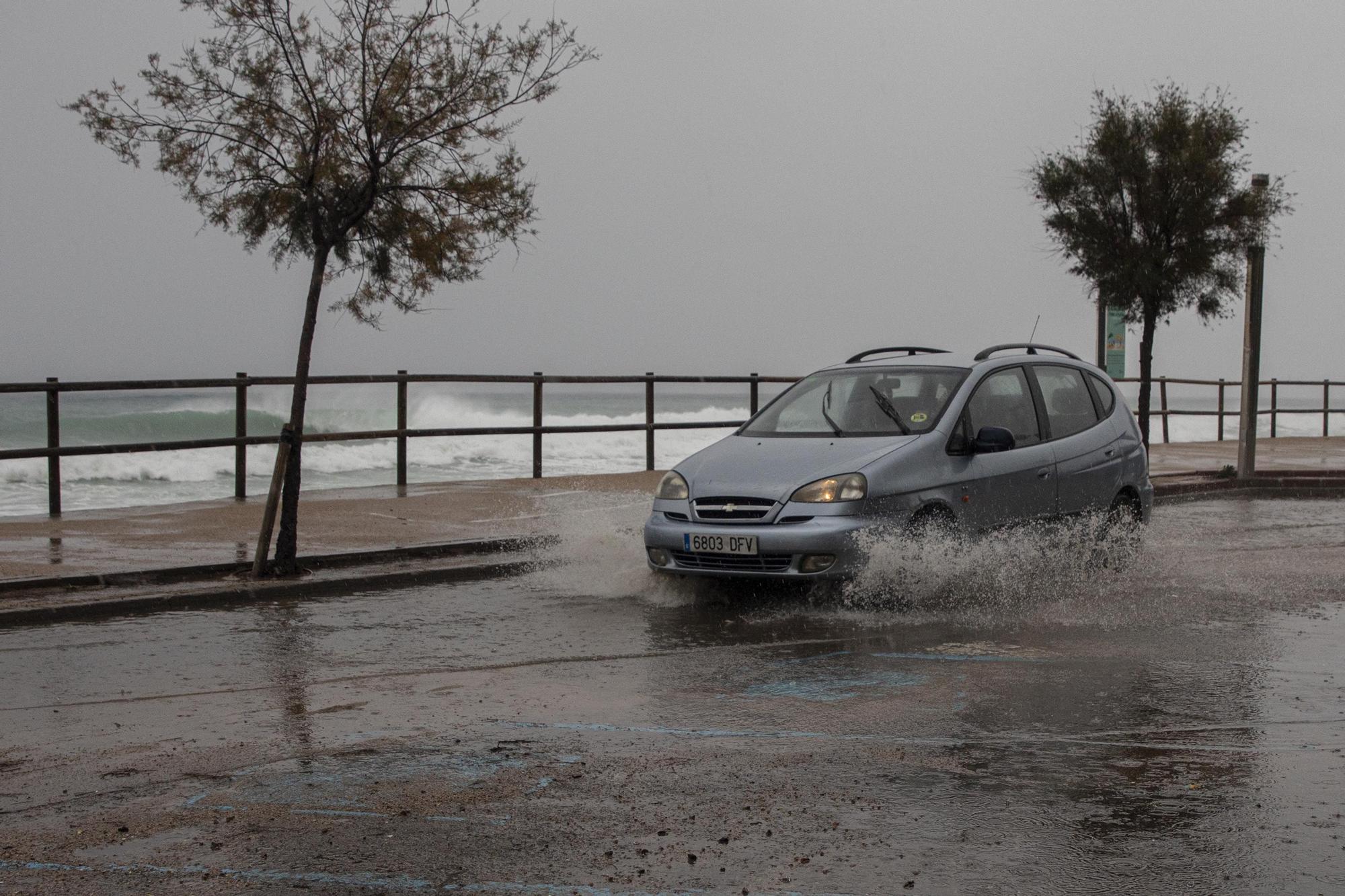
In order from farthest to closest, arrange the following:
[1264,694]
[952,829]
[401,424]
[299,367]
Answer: [401,424] < [299,367] < [1264,694] < [952,829]

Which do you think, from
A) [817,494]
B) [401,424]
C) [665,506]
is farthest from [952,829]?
[401,424]

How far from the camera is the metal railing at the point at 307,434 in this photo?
46.7 feet

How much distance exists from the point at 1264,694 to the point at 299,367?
7.08 metres

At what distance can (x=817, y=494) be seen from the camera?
888 cm

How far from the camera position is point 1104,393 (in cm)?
1134

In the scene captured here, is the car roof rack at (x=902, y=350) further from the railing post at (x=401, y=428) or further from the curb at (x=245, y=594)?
the railing post at (x=401, y=428)

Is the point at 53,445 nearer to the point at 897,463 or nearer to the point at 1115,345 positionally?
the point at 897,463

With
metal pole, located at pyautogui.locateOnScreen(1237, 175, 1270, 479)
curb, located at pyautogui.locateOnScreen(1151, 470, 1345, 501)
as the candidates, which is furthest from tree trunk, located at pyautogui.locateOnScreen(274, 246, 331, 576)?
metal pole, located at pyautogui.locateOnScreen(1237, 175, 1270, 479)

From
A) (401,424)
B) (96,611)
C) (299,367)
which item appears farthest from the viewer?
(401,424)

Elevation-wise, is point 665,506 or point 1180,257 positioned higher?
point 1180,257

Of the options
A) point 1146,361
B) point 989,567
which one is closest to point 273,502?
point 989,567

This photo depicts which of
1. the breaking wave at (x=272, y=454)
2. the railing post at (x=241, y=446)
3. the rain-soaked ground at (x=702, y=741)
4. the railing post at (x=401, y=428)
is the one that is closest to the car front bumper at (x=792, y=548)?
the rain-soaked ground at (x=702, y=741)

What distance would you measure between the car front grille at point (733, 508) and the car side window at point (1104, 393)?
349 cm

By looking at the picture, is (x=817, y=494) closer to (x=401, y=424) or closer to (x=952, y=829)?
(x=952, y=829)
